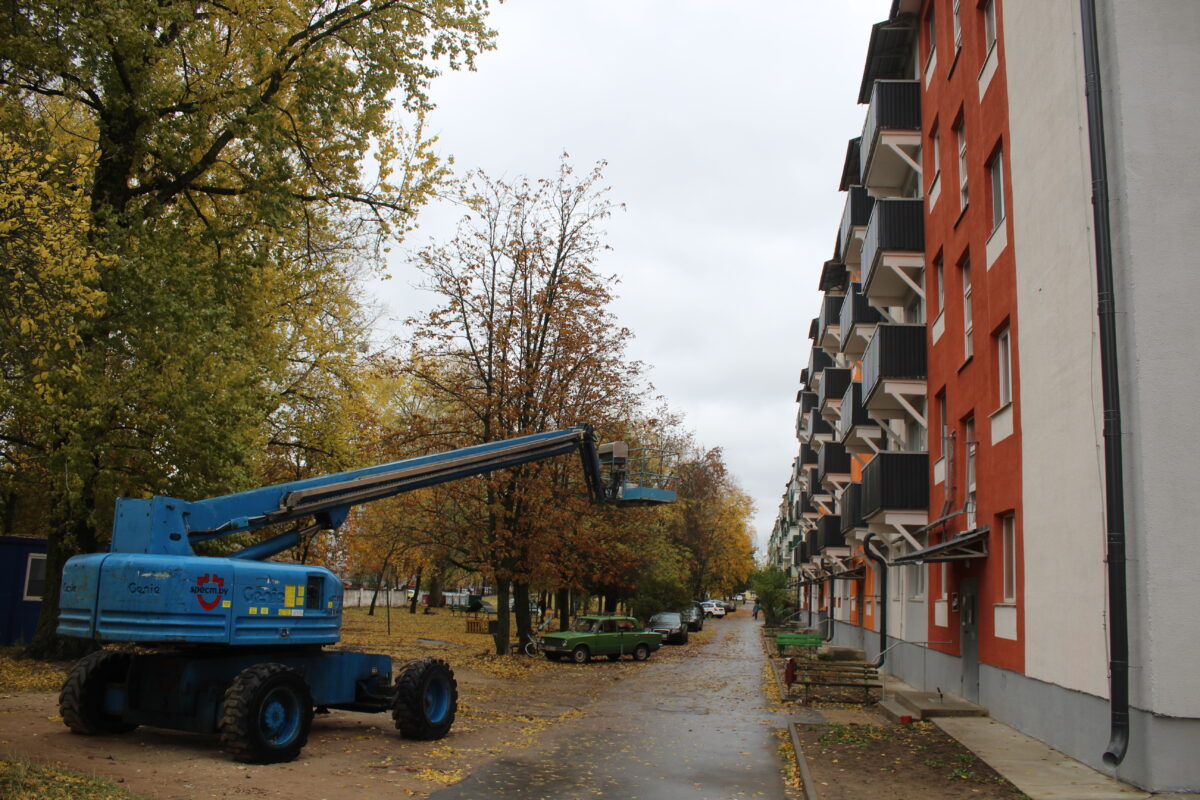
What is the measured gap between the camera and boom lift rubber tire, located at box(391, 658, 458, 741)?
43.5 ft

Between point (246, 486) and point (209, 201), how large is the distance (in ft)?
22.8

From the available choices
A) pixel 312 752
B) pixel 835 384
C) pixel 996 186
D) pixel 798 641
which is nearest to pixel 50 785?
pixel 312 752

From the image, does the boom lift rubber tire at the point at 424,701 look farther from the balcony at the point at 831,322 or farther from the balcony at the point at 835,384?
the balcony at the point at 831,322

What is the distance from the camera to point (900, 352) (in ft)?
71.9

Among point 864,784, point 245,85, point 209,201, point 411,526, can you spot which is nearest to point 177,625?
point 864,784

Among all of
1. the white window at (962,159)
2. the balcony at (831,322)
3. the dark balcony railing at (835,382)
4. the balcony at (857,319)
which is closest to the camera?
the white window at (962,159)

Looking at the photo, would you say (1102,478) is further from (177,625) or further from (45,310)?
(45,310)

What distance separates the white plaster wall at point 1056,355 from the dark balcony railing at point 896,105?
819 centimetres

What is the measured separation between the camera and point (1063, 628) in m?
12.2

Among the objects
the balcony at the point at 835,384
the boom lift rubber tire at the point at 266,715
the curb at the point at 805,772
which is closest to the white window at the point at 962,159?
the curb at the point at 805,772

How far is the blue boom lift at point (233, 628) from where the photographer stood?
1094 cm

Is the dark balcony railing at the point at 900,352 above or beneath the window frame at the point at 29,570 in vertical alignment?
above

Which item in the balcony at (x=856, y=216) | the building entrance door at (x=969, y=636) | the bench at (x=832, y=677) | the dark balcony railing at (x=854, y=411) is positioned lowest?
the bench at (x=832, y=677)

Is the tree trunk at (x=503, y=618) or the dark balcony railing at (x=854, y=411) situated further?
the tree trunk at (x=503, y=618)
